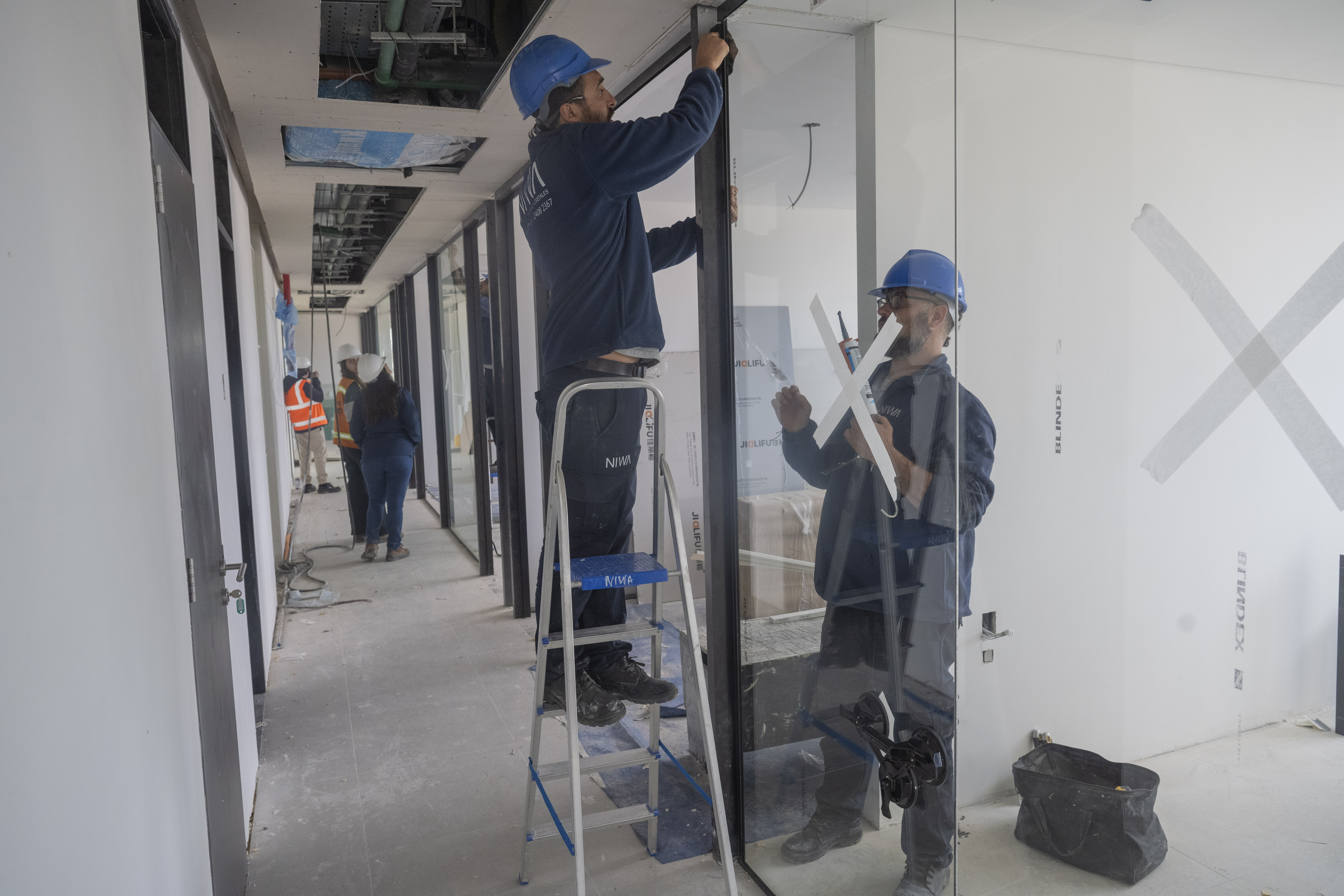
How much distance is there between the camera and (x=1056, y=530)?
1.35 meters

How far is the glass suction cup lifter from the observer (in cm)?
162

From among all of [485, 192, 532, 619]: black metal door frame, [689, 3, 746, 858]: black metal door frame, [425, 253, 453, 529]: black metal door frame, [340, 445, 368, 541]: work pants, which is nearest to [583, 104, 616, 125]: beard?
[689, 3, 746, 858]: black metal door frame

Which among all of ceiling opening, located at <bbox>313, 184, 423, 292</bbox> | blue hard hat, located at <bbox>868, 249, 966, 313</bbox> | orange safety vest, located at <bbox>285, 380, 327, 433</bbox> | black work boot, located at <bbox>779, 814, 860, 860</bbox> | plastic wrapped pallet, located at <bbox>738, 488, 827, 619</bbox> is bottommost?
black work boot, located at <bbox>779, 814, 860, 860</bbox>

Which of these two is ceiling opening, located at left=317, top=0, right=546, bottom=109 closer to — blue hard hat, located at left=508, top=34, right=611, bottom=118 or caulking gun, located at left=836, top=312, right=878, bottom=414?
blue hard hat, located at left=508, top=34, right=611, bottom=118

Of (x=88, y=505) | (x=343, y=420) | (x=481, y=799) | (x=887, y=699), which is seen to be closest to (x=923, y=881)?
(x=887, y=699)

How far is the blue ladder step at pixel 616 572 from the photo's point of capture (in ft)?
6.34

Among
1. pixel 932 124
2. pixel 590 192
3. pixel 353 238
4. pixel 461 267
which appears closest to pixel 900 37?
pixel 932 124

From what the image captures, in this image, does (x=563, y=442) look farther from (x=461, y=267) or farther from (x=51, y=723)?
(x=461, y=267)

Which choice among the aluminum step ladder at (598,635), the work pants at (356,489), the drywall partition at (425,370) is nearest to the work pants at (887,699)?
the aluminum step ladder at (598,635)

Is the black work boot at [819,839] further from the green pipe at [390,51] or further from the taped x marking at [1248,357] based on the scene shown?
the green pipe at [390,51]

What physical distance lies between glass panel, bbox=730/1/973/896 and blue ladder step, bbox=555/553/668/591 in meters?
0.42

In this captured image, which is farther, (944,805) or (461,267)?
(461,267)

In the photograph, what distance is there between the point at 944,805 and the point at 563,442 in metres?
1.20

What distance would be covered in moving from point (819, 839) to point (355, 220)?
601 cm
